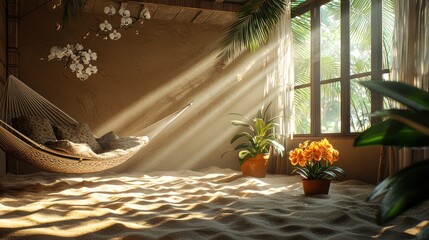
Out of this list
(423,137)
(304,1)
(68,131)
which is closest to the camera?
(423,137)

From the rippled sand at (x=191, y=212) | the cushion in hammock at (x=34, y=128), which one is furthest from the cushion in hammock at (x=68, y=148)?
the cushion in hammock at (x=34, y=128)

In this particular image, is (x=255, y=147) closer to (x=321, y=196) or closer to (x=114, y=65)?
(x=321, y=196)

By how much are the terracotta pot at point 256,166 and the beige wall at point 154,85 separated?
101 cm

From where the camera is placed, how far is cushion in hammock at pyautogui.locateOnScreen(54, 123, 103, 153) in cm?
345

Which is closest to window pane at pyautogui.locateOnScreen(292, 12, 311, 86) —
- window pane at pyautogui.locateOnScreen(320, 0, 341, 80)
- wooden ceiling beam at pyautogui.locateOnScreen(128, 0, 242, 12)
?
window pane at pyautogui.locateOnScreen(320, 0, 341, 80)

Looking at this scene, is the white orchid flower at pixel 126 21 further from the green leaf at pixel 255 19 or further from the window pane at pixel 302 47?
the window pane at pixel 302 47

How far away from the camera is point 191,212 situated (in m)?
1.99

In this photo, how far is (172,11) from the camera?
430cm

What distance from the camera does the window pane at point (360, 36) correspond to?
333cm

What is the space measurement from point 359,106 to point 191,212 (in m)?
2.07

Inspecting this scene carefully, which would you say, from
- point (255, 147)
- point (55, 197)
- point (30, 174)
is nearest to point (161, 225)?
point (55, 197)

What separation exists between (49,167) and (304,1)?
3005 mm

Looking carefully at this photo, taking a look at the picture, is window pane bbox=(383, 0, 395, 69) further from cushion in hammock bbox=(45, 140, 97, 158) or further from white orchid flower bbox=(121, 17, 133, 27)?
white orchid flower bbox=(121, 17, 133, 27)

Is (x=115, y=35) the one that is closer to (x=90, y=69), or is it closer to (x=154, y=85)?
(x=90, y=69)
